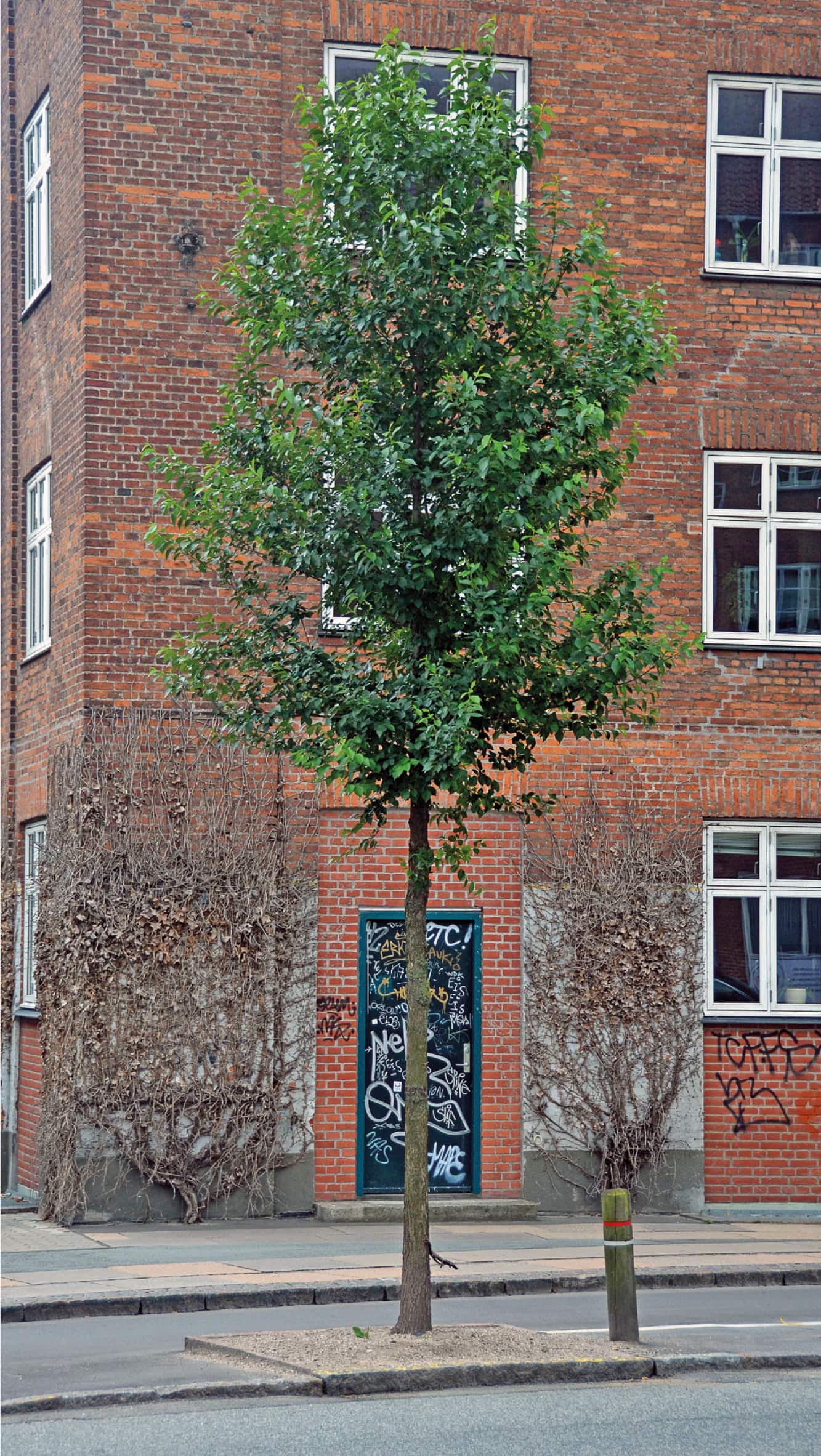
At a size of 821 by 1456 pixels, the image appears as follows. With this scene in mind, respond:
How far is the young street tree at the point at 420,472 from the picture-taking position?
32.9 ft

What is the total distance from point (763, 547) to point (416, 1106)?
8.62 meters

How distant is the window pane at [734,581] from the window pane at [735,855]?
1910mm

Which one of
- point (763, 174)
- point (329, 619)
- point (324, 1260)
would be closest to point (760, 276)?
point (763, 174)

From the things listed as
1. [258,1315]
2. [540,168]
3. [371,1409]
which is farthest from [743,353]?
[371,1409]

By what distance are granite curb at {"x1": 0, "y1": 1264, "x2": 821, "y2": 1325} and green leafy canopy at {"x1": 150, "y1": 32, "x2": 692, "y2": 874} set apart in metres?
3.28

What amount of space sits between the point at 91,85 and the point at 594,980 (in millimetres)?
9143

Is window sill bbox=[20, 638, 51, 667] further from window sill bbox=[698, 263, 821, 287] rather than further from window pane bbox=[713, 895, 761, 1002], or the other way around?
window sill bbox=[698, 263, 821, 287]

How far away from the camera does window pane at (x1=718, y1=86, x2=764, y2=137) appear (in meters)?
17.3

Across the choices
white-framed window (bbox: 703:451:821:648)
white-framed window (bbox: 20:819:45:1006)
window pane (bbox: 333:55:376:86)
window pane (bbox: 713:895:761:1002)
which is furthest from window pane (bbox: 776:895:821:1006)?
window pane (bbox: 333:55:376:86)

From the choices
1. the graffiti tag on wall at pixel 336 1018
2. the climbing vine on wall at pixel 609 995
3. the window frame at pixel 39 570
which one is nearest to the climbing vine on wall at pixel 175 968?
the graffiti tag on wall at pixel 336 1018

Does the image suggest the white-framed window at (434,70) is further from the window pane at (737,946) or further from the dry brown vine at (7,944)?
the dry brown vine at (7,944)

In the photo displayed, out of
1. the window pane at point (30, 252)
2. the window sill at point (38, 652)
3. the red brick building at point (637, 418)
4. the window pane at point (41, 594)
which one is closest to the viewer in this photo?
the red brick building at point (637, 418)

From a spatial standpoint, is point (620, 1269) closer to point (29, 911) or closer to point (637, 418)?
point (637, 418)

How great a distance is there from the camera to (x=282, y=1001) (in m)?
15.7
